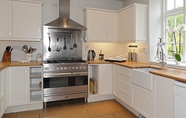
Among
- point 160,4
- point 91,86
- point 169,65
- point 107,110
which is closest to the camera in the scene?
point 169,65

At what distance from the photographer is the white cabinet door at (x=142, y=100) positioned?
230cm

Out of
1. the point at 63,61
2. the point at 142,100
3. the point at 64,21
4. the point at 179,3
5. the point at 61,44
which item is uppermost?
the point at 179,3

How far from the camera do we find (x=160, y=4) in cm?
333

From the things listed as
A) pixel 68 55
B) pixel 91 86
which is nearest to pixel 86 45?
pixel 68 55

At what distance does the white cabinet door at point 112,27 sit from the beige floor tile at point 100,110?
66.2 inches

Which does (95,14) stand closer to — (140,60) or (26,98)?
(140,60)

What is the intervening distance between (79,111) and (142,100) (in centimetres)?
125

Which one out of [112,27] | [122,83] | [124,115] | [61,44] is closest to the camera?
[124,115]

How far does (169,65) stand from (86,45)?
2.06 meters

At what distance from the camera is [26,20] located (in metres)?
3.23

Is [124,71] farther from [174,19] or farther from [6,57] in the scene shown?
[6,57]

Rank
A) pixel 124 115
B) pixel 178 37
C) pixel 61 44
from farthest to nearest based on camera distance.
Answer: pixel 61 44 < pixel 178 37 < pixel 124 115

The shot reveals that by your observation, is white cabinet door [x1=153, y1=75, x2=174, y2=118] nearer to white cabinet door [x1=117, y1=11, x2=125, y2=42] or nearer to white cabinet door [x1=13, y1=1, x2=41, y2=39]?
white cabinet door [x1=117, y1=11, x2=125, y2=42]

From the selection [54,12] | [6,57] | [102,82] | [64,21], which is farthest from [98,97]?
[54,12]
